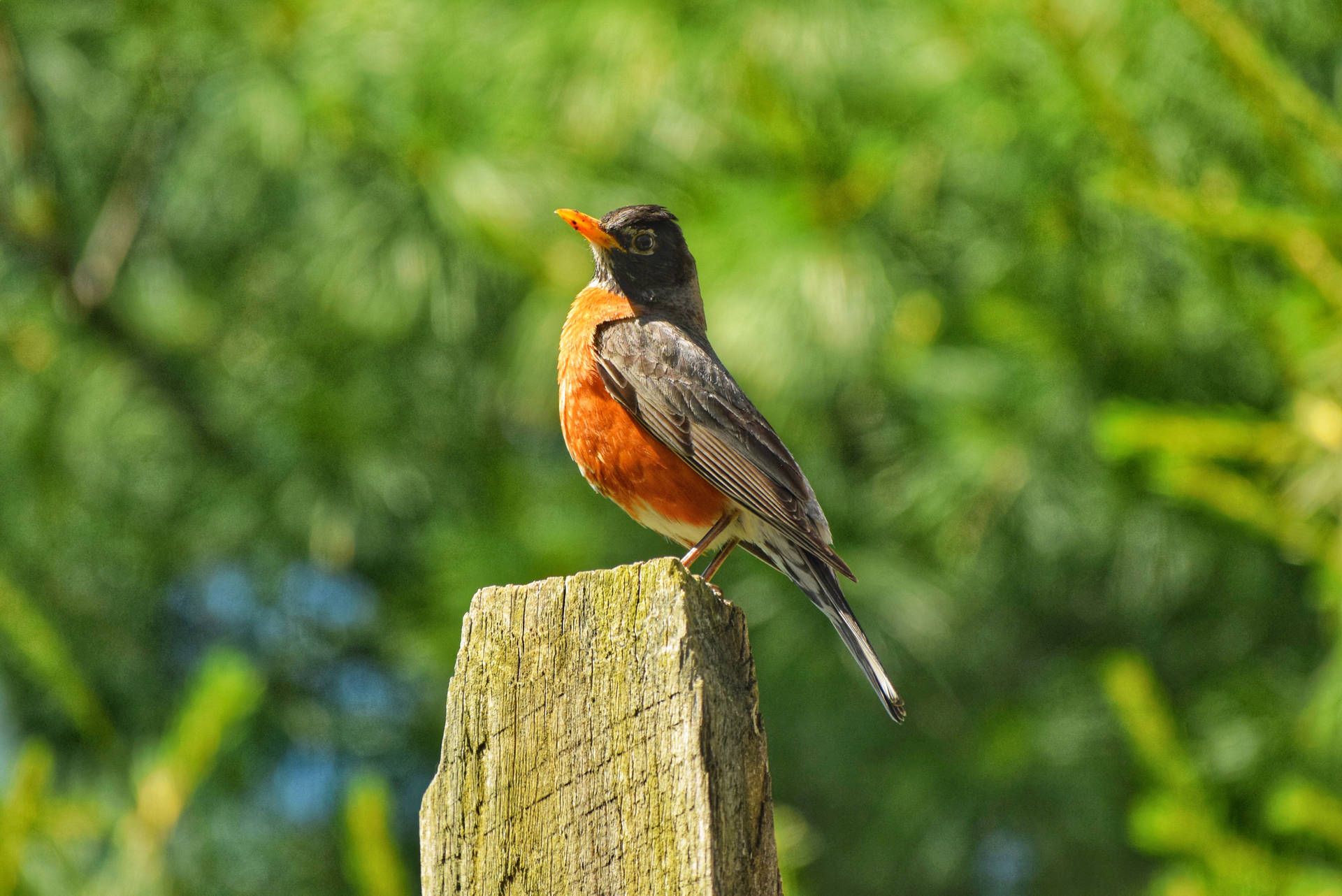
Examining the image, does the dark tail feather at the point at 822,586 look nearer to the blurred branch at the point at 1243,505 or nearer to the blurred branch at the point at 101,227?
Result: the blurred branch at the point at 1243,505

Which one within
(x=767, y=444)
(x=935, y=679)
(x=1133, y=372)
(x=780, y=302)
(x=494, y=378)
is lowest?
(x=767, y=444)

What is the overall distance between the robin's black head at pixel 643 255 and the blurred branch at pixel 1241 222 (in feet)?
4.53

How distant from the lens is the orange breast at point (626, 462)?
3635 mm

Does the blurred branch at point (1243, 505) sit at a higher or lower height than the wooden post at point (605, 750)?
higher

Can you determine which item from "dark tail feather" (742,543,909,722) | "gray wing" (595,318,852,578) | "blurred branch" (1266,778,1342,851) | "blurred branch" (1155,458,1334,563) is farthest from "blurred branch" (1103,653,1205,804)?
"gray wing" (595,318,852,578)

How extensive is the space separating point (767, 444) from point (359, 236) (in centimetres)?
321

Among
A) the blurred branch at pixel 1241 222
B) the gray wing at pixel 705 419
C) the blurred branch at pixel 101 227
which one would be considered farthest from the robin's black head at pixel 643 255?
the blurred branch at pixel 101 227

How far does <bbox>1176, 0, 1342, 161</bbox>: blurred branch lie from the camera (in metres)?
3.29

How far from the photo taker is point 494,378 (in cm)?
677

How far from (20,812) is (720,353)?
324 centimetres

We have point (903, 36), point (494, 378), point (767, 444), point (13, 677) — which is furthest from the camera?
point (13, 677)

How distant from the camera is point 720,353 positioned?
571 centimetres

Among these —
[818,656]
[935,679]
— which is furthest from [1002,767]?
[818,656]

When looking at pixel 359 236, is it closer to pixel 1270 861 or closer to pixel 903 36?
pixel 903 36
